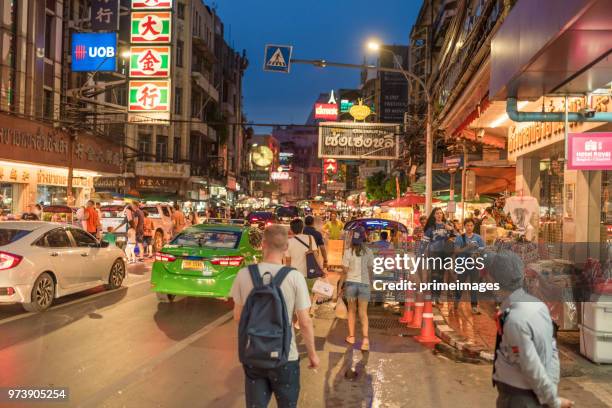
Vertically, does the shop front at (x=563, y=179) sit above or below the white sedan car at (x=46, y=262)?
above

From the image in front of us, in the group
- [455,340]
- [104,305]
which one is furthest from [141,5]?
[455,340]

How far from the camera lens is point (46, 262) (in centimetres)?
1069

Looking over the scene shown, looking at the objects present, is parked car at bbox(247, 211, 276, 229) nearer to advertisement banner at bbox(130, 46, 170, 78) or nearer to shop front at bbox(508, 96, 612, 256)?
advertisement banner at bbox(130, 46, 170, 78)

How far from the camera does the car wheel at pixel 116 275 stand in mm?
13234

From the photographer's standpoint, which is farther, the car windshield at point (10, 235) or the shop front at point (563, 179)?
the shop front at point (563, 179)

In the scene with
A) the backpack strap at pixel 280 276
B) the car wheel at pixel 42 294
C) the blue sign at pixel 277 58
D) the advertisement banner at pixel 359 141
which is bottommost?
the car wheel at pixel 42 294

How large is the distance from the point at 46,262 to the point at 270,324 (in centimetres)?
829

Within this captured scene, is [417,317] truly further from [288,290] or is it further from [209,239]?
[288,290]

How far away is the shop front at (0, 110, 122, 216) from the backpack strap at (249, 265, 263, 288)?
19.5 meters

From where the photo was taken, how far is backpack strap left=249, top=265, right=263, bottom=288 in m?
3.80

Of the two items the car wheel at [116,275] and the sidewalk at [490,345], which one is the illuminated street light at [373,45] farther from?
the car wheel at [116,275]

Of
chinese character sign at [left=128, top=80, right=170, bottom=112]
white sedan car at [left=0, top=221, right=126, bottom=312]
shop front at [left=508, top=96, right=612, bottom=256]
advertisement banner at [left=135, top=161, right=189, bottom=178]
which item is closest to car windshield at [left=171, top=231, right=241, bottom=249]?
white sedan car at [left=0, top=221, right=126, bottom=312]

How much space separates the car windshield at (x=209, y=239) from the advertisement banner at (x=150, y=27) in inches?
591

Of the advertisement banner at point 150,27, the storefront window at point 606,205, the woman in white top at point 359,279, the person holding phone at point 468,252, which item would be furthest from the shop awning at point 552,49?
the advertisement banner at point 150,27
